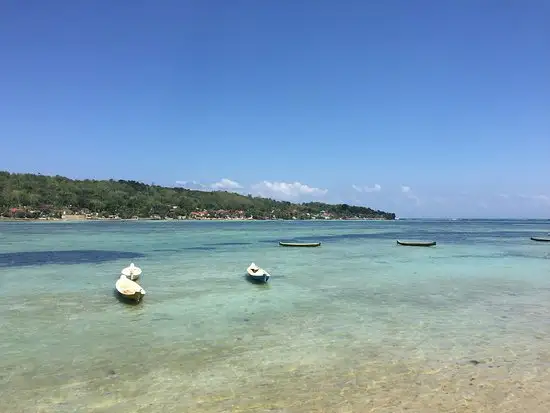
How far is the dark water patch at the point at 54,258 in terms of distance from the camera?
111ft

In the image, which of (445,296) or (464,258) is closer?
(445,296)

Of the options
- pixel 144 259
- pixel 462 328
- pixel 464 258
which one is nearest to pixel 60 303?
pixel 462 328

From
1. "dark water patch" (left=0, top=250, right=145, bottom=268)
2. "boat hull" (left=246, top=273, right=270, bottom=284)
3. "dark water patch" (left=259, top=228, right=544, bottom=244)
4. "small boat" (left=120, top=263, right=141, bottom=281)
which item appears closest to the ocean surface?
"boat hull" (left=246, top=273, right=270, bottom=284)

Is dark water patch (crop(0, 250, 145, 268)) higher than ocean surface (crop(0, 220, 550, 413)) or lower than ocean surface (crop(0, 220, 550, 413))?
lower

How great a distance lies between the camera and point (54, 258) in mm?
37406

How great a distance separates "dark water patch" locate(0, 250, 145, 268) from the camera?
33906 millimetres

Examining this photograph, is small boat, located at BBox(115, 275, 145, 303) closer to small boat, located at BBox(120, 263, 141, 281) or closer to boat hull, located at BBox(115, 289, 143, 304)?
boat hull, located at BBox(115, 289, 143, 304)

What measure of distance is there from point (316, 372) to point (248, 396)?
1.98 meters

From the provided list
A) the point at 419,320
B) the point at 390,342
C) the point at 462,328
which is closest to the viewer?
the point at 390,342

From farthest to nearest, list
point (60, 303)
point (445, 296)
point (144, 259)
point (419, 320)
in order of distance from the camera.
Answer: point (144, 259), point (445, 296), point (60, 303), point (419, 320)

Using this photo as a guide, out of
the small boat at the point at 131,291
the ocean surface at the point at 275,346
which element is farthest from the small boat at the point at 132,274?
the small boat at the point at 131,291

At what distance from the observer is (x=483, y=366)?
35.7 ft

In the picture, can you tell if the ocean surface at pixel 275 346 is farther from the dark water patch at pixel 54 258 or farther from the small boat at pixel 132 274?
the dark water patch at pixel 54 258

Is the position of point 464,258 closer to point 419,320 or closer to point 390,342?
point 419,320
